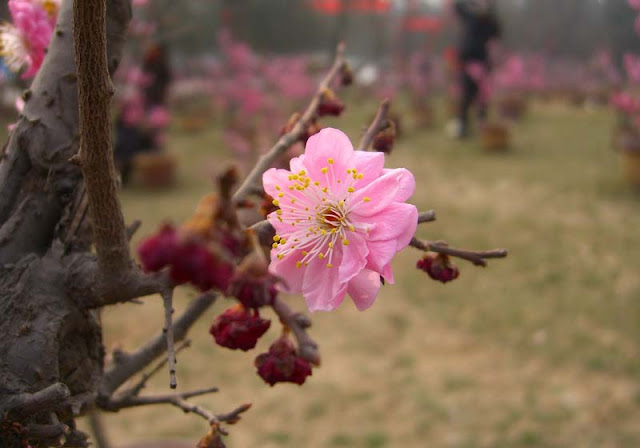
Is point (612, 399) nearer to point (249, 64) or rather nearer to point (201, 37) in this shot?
point (249, 64)

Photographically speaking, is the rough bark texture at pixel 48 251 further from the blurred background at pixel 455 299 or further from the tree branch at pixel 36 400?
the blurred background at pixel 455 299

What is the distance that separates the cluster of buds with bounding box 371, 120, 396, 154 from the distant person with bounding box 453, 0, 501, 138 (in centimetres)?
962

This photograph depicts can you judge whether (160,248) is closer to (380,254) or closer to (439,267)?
(380,254)

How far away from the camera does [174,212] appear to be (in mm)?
6648

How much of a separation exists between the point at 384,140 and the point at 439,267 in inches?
8.3

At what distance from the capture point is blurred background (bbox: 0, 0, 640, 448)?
3131mm

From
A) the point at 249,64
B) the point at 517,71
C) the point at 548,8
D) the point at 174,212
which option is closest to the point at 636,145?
the point at 174,212

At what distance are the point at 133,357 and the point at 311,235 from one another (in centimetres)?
50

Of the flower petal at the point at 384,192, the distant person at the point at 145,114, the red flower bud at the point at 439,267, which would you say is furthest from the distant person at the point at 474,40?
the flower petal at the point at 384,192

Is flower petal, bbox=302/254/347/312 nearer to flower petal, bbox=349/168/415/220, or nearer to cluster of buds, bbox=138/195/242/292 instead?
flower petal, bbox=349/168/415/220

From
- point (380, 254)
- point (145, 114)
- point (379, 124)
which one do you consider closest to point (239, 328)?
point (380, 254)

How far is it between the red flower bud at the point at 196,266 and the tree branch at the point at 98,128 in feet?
1.02

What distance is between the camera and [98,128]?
717 millimetres

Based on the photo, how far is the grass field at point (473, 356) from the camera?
3.07m
